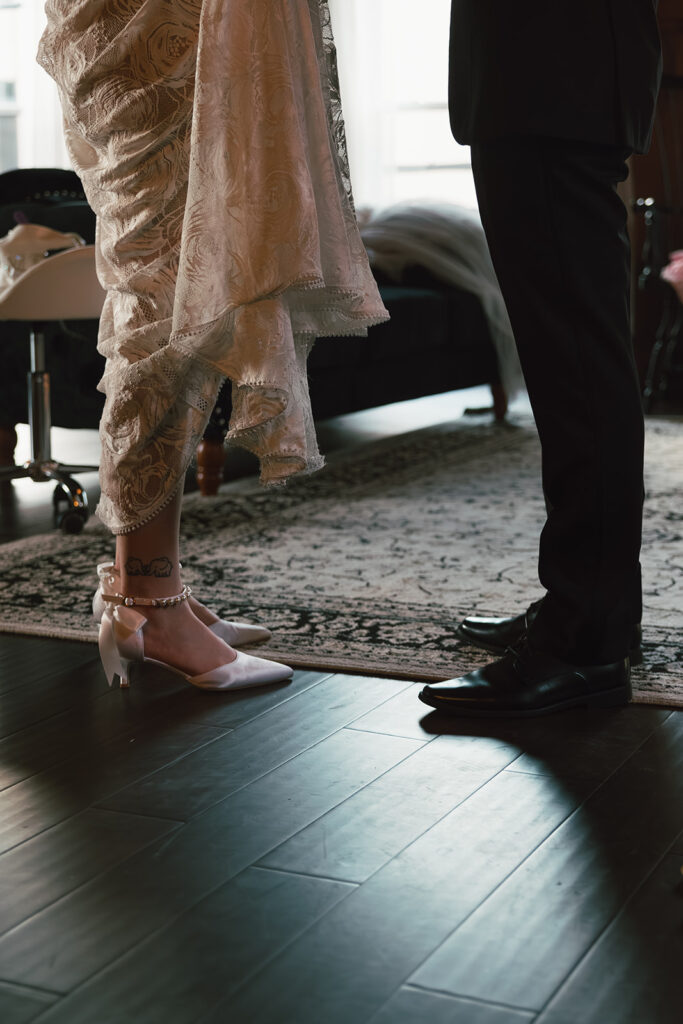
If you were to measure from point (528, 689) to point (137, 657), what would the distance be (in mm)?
505

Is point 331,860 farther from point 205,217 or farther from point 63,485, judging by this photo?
point 63,485

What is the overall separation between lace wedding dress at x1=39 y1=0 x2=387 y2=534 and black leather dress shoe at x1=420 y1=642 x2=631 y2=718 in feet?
1.08

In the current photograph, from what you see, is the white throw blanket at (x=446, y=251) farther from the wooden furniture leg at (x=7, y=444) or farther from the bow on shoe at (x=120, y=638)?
the bow on shoe at (x=120, y=638)

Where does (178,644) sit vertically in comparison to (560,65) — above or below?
below

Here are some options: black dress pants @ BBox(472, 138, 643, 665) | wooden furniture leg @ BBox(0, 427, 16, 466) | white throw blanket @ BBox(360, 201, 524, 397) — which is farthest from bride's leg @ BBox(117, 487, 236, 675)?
Result: white throw blanket @ BBox(360, 201, 524, 397)

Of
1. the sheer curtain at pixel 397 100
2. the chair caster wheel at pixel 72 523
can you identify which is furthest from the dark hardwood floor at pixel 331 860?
the sheer curtain at pixel 397 100

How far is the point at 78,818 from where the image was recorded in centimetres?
129

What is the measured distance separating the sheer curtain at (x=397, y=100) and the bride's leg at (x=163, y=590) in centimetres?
526

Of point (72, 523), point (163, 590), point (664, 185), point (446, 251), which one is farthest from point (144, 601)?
point (664, 185)

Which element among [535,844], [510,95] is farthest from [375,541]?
[535,844]

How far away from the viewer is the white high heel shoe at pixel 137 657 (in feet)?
5.49

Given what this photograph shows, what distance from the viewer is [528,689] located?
5.13 ft

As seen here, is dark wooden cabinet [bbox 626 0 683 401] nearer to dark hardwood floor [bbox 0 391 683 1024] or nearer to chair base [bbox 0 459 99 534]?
chair base [bbox 0 459 99 534]

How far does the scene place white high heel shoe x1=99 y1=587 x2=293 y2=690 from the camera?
1.67m
